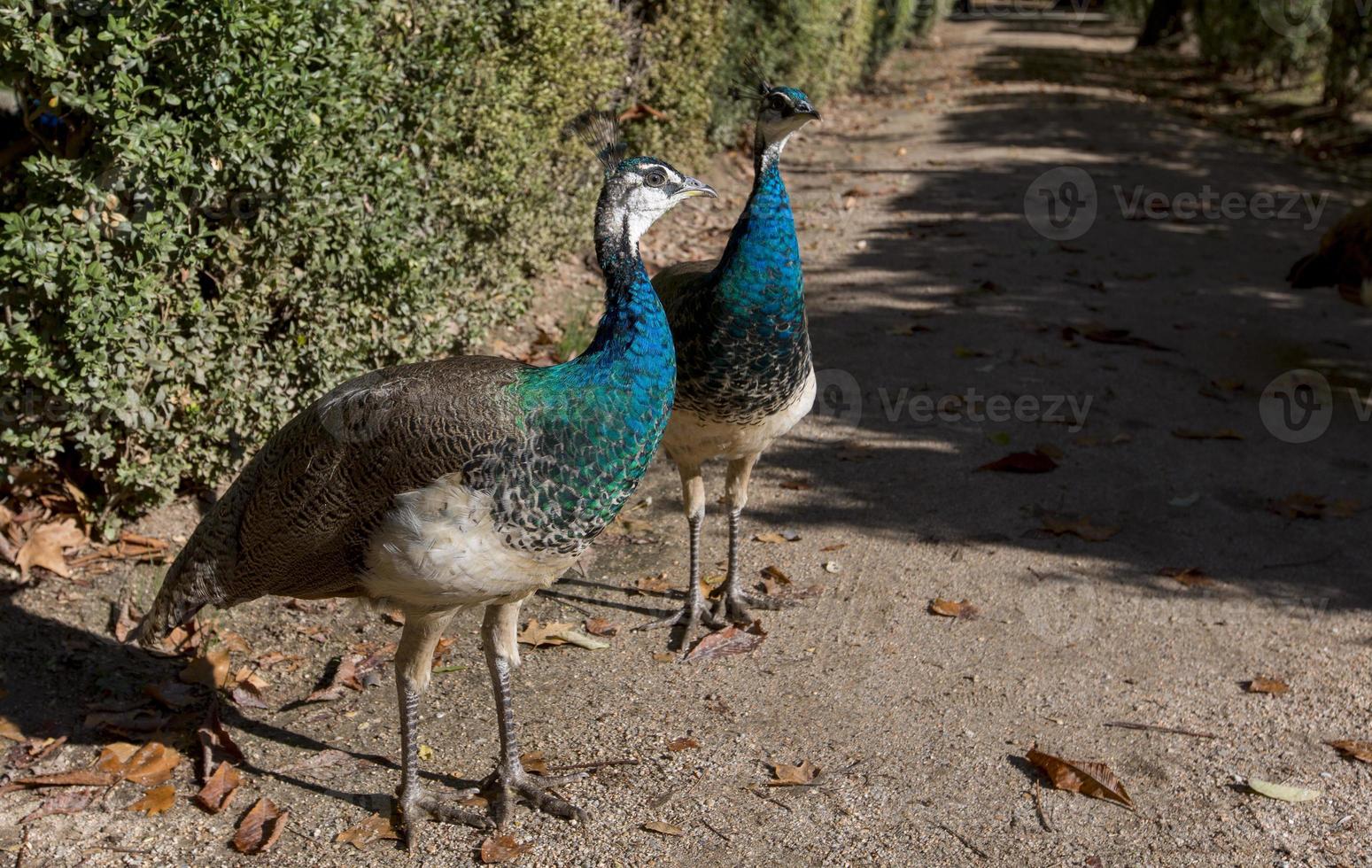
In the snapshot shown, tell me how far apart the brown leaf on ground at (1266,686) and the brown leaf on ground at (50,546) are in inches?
173

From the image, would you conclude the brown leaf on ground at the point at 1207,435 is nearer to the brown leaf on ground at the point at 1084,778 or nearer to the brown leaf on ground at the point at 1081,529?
the brown leaf on ground at the point at 1081,529

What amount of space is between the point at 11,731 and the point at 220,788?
2.54ft

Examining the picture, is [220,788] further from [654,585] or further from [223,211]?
[223,211]

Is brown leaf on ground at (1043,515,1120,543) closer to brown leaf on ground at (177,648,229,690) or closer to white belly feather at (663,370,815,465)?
white belly feather at (663,370,815,465)

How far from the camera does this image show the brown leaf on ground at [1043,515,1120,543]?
5418mm

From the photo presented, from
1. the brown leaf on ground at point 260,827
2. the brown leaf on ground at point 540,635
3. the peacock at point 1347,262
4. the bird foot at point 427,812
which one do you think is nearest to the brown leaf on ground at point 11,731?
the brown leaf on ground at point 260,827

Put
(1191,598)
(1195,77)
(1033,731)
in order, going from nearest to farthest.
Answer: (1033,731) < (1191,598) < (1195,77)

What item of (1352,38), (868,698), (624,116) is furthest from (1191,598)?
(1352,38)

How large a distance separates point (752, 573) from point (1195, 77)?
20.3 metres

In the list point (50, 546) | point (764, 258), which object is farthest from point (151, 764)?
point (764, 258)

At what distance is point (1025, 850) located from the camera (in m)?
3.46

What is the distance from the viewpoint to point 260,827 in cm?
346

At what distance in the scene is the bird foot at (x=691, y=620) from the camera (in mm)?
4688

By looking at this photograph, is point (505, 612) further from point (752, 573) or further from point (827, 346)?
point (827, 346)
